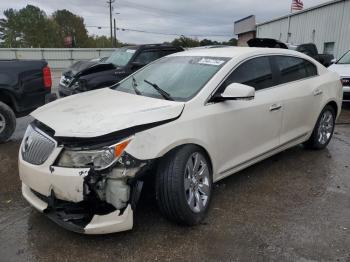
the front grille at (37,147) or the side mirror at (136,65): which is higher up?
the side mirror at (136,65)

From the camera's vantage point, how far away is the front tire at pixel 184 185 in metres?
3.36

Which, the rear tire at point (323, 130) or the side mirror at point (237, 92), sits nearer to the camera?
the side mirror at point (237, 92)

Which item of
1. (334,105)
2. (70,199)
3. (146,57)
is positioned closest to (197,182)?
(70,199)

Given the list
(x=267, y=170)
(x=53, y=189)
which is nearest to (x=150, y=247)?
(x=53, y=189)

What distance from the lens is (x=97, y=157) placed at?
3152mm

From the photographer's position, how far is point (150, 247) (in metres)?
3.33

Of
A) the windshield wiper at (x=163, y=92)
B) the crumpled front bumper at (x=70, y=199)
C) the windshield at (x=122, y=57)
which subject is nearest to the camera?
the crumpled front bumper at (x=70, y=199)

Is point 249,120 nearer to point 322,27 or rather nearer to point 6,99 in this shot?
point 6,99

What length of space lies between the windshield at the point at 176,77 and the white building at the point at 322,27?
50.7 feet

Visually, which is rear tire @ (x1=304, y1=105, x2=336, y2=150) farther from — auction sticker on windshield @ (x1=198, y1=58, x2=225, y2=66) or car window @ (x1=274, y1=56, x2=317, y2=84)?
auction sticker on windshield @ (x1=198, y1=58, x2=225, y2=66)

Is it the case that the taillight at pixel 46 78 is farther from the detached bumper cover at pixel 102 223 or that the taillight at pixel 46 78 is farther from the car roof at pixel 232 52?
the detached bumper cover at pixel 102 223

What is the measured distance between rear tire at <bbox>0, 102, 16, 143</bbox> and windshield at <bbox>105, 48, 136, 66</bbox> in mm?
3780

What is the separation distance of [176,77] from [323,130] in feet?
9.45

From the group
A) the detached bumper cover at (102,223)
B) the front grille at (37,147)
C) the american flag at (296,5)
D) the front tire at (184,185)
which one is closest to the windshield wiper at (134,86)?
the front tire at (184,185)
